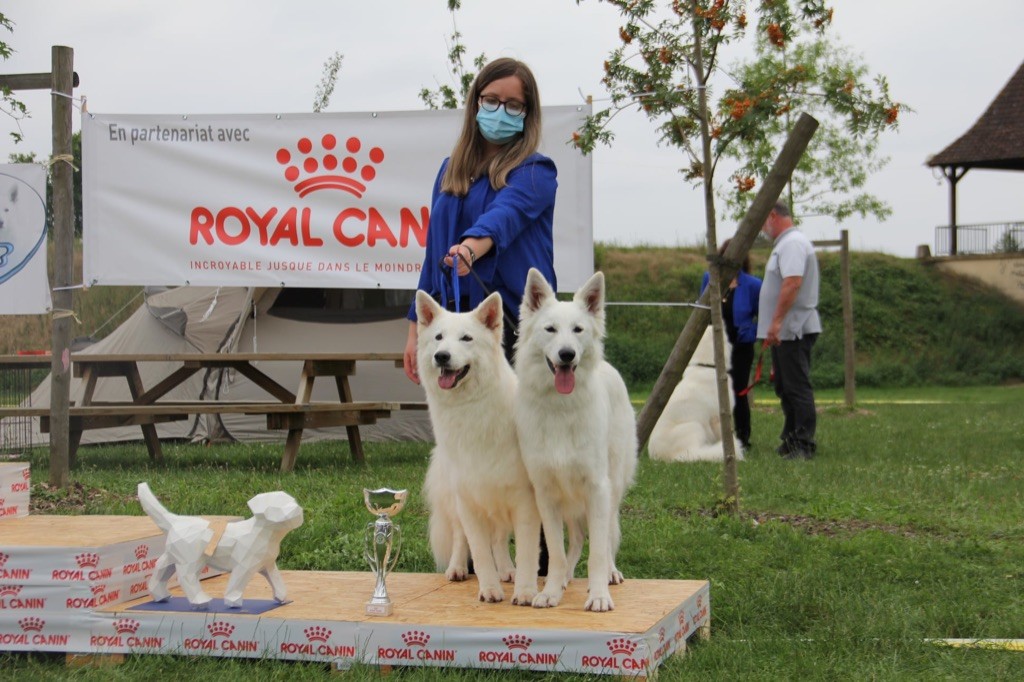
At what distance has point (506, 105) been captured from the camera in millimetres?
4098

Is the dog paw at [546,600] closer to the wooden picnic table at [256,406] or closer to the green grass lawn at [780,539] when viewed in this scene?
the green grass lawn at [780,539]

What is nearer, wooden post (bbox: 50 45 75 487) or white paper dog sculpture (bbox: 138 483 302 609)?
white paper dog sculpture (bbox: 138 483 302 609)

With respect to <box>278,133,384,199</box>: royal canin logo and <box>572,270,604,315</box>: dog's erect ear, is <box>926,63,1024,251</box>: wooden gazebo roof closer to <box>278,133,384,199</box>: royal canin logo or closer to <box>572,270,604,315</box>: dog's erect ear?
<box>278,133,384,199</box>: royal canin logo

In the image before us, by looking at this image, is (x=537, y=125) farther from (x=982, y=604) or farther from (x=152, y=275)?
(x=152, y=275)

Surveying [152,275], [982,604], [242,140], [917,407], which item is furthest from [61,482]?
[917,407]

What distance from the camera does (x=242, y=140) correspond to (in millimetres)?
9633

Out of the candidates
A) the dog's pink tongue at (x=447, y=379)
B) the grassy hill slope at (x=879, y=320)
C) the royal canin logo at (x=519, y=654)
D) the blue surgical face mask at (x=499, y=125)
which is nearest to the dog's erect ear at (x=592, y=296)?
the dog's pink tongue at (x=447, y=379)

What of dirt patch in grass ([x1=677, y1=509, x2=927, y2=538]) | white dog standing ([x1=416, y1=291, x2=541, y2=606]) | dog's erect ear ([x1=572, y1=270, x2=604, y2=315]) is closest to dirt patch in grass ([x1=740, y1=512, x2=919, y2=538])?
dirt patch in grass ([x1=677, y1=509, x2=927, y2=538])

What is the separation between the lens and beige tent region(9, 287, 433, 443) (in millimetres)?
10727

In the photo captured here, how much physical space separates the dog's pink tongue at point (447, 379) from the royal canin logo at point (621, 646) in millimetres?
1038

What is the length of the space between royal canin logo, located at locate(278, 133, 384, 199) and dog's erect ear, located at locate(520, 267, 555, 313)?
618cm

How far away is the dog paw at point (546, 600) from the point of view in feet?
12.1

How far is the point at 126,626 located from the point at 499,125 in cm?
234

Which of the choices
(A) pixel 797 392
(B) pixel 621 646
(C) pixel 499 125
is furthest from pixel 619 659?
(A) pixel 797 392
